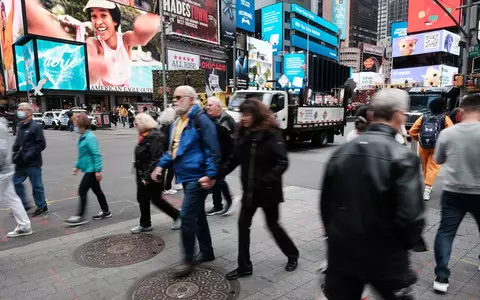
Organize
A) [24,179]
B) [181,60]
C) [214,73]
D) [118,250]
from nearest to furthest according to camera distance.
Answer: [118,250] → [24,179] → [181,60] → [214,73]

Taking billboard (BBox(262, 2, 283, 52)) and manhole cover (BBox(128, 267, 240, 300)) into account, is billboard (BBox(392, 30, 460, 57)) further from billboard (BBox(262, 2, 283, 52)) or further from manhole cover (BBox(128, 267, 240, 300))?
manhole cover (BBox(128, 267, 240, 300))

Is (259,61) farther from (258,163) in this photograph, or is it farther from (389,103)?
(389,103)

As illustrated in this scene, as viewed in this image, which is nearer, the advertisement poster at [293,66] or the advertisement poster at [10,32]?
the advertisement poster at [10,32]

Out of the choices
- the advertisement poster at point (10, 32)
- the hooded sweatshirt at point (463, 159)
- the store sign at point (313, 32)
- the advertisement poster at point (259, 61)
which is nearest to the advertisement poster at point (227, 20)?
the advertisement poster at point (259, 61)

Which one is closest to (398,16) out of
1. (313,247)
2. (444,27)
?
(444,27)

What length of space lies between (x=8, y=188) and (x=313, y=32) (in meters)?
94.1

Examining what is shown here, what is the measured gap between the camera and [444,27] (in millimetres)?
67125

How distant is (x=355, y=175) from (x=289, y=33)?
84.9 m

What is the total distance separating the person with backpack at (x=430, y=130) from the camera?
5.54 m

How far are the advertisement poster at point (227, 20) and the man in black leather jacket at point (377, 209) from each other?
58402mm

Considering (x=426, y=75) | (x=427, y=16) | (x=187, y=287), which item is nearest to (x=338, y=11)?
(x=427, y=16)

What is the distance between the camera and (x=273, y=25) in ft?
261

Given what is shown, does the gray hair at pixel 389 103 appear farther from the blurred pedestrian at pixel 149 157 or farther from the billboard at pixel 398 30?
the billboard at pixel 398 30

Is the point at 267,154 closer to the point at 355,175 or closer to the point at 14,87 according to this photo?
the point at 355,175
